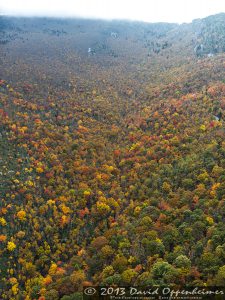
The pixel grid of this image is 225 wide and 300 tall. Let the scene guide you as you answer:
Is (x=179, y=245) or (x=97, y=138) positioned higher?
(x=97, y=138)

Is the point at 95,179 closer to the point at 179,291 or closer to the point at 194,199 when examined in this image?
the point at 194,199

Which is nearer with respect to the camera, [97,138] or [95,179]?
[95,179]

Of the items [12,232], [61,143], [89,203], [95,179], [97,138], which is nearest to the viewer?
[12,232]

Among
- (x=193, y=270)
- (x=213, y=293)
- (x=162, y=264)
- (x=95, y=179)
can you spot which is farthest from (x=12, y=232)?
(x=213, y=293)

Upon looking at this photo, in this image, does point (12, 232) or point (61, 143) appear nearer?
point (12, 232)

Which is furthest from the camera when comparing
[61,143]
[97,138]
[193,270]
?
[97,138]

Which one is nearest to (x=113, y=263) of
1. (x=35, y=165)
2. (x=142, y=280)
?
(x=142, y=280)

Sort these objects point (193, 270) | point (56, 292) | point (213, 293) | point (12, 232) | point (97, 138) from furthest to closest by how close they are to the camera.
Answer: point (97, 138) < point (12, 232) < point (56, 292) < point (193, 270) < point (213, 293)

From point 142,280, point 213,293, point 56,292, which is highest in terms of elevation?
point 213,293

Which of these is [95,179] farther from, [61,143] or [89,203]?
[61,143]
